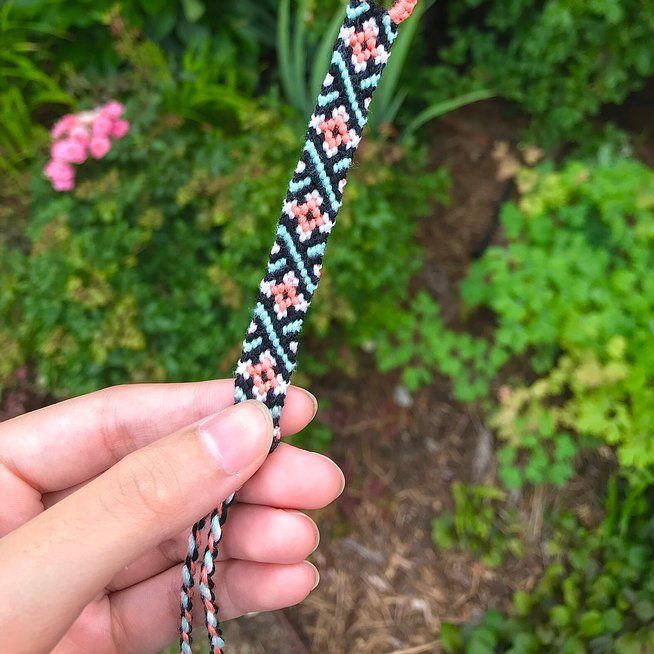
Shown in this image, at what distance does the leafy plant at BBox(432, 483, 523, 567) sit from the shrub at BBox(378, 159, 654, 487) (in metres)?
0.13

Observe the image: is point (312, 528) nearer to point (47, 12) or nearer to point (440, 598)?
point (440, 598)

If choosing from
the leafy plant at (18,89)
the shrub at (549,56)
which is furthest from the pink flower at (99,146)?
the shrub at (549,56)

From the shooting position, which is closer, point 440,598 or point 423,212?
point 440,598

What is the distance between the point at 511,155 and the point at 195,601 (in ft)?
6.25

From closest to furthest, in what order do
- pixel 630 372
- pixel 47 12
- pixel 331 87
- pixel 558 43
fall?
pixel 331 87 < pixel 630 372 < pixel 558 43 < pixel 47 12

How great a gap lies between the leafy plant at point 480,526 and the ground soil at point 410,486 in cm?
4

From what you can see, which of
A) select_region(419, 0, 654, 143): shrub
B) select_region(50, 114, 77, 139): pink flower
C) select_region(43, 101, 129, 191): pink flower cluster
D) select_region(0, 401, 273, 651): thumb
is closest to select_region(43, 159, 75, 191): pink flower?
select_region(43, 101, 129, 191): pink flower cluster

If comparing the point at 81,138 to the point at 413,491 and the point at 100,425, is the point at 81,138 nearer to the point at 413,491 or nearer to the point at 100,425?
the point at 100,425

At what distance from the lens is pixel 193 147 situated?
1.94m

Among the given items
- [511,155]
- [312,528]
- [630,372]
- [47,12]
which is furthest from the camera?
[511,155]

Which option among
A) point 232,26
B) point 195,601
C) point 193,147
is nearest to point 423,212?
point 193,147

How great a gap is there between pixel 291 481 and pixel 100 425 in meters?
0.44

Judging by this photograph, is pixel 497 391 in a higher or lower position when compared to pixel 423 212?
lower

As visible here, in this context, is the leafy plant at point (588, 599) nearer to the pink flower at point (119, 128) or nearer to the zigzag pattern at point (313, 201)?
the zigzag pattern at point (313, 201)
